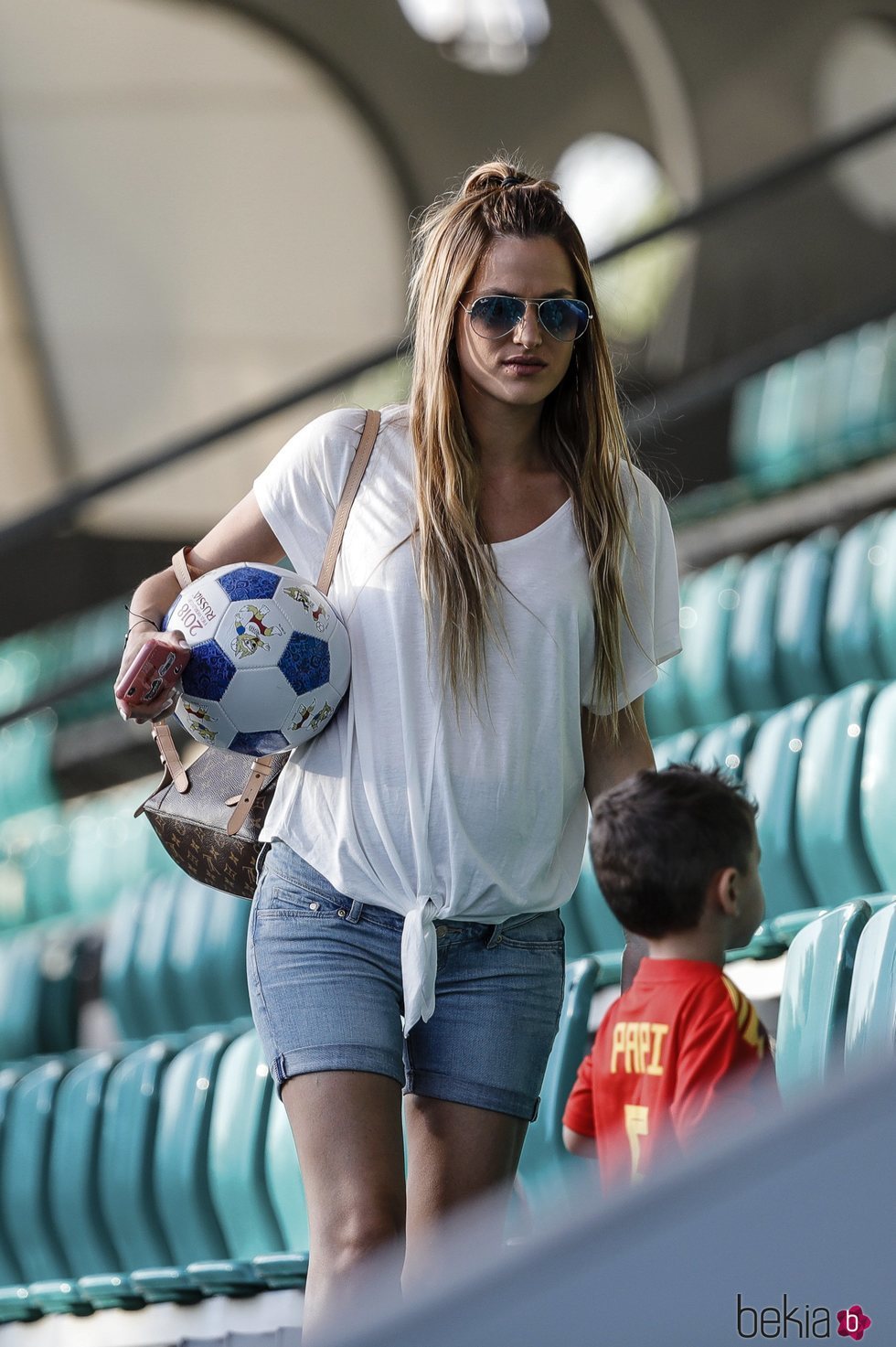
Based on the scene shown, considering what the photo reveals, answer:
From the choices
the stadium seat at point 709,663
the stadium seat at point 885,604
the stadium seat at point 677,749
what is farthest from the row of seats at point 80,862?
the stadium seat at point 885,604

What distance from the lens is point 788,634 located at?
3768 millimetres

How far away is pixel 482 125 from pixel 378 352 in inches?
236

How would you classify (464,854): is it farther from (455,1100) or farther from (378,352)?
(378,352)

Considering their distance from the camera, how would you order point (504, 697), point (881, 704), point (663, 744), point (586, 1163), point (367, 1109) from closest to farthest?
point (367, 1109)
point (504, 697)
point (586, 1163)
point (881, 704)
point (663, 744)

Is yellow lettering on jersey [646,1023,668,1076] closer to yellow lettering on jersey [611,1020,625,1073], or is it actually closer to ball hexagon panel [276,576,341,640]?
yellow lettering on jersey [611,1020,625,1073]

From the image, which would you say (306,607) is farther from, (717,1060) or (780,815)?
(780,815)

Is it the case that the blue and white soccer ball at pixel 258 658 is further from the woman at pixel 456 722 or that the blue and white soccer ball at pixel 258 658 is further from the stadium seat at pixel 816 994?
the stadium seat at pixel 816 994

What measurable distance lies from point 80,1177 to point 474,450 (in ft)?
6.48

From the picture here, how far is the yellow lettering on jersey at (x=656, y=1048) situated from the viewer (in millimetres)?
1572

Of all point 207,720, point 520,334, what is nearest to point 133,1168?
point 207,720

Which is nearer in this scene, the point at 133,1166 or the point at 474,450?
the point at 474,450

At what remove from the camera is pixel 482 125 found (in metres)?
10.5

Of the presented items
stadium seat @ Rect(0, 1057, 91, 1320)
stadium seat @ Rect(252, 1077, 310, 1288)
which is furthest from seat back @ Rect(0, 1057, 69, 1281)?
stadium seat @ Rect(252, 1077, 310, 1288)

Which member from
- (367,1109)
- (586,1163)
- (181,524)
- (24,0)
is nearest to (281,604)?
(367,1109)
